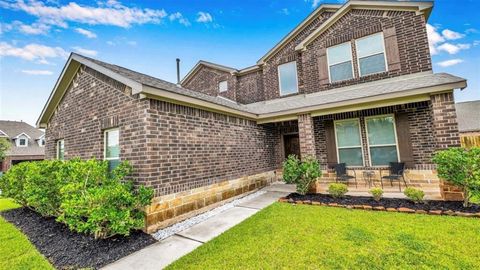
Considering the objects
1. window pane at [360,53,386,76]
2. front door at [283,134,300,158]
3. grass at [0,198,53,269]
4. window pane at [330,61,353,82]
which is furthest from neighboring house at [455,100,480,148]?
grass at [0,198,53,269]

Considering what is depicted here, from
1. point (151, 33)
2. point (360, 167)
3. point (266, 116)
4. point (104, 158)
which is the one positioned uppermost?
point (151, 33)

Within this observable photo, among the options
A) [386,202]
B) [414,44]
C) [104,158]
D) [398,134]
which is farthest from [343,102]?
[104,158]

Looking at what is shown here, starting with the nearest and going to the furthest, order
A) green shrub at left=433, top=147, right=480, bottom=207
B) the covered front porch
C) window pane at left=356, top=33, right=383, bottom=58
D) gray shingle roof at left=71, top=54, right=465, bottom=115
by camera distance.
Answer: green shrub at left=433, top=147, right=480, bottom=207 → gray shingle roof at left=71, top=54, right=465, bottom=115 → the covered front porch → window pane at left=356, top=33, right=383, bottom=58

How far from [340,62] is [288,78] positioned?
2.72 meters

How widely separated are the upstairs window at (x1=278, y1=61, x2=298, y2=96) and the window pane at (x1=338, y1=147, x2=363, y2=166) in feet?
13.4

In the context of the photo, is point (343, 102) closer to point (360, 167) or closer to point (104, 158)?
point (360, 167)

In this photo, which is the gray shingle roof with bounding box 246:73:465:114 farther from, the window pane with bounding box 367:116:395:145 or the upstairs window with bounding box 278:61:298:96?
the window pane with bounding box 367:116:395:145

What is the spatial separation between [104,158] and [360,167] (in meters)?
9.04

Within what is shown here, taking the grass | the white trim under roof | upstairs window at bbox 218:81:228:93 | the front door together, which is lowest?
the grass

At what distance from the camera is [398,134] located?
24.1 ft

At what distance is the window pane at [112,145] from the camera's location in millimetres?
5547

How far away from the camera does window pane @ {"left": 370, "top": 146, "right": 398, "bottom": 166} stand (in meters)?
7.48

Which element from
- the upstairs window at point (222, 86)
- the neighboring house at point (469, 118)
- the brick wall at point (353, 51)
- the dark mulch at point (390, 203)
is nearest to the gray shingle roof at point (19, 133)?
the upstairs window at point (222, 86)

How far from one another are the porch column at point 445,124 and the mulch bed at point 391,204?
1.44ft
